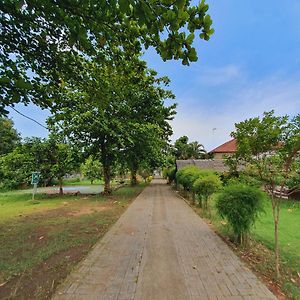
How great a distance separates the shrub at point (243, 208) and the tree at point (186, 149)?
50.3 m

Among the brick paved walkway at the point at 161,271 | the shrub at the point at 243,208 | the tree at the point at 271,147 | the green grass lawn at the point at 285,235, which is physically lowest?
the green grass lawn at the point at 285,235

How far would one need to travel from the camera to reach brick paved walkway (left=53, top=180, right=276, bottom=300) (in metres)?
4.21

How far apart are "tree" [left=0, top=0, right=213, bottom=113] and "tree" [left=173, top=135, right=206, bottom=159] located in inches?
2043

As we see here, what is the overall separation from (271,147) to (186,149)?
54.8m

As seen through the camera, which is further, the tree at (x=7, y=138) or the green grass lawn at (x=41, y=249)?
the tree at (x=7, y=138)

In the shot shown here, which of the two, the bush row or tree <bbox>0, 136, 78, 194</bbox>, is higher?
tree <bbox>0, 136, 78, 194</bbox>

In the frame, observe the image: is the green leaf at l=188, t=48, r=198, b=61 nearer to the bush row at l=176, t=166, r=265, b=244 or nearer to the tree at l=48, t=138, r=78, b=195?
the bush row at l=176, t=166, r=265, b=244

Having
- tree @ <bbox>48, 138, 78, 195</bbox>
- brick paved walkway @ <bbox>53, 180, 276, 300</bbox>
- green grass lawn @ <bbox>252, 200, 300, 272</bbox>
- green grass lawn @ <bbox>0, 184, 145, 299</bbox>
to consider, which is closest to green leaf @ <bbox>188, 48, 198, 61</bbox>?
brick paved walkway @ <bbox>53, 180, 276, 300</bbox>

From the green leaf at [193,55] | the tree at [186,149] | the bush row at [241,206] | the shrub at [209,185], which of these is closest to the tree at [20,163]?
the shrub at [209,185]

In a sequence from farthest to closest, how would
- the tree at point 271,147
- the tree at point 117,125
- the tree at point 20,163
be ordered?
the tree at point 20,163, the tree at point 117,125, the tree at point 271,147

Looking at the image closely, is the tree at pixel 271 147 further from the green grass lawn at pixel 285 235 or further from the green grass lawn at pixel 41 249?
the green grass lawn at pixel 41 249

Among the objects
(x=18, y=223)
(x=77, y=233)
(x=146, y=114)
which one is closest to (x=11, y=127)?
(x=146, y=114)

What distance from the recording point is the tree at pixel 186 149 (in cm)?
5934

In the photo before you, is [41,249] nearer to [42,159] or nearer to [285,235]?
[285,235]
